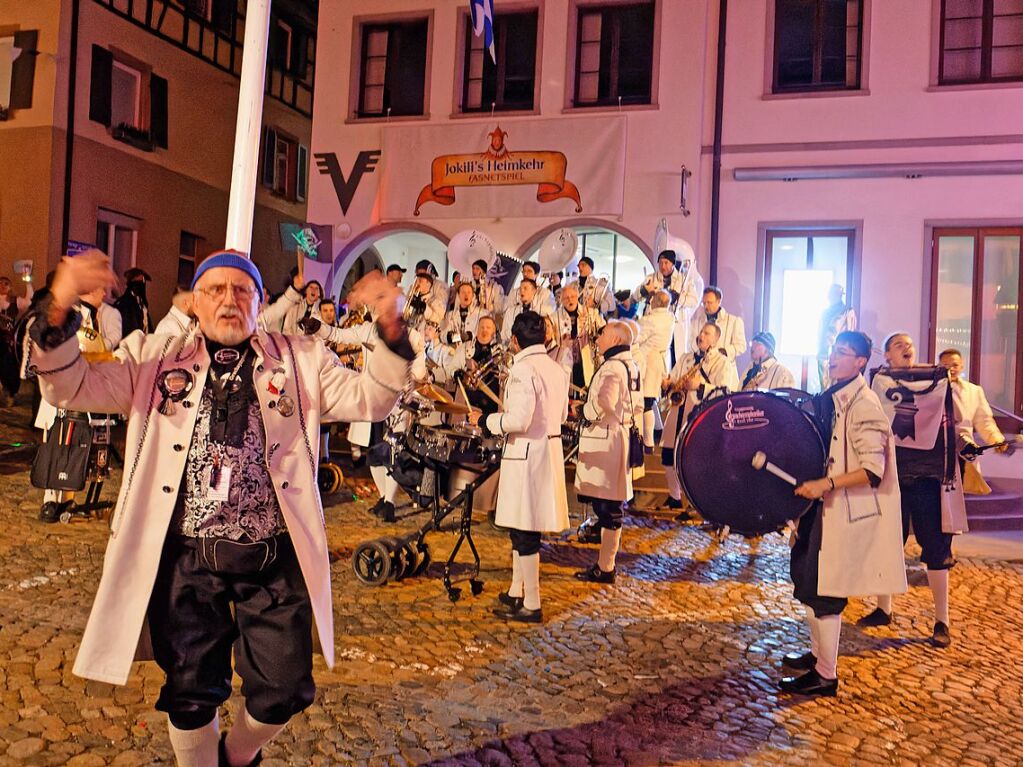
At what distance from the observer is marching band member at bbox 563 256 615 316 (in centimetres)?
1250

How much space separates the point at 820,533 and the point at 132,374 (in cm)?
377

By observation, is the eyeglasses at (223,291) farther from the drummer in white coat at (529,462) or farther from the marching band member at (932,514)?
the marching band member at (932,514)

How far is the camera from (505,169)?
15523 millimetres

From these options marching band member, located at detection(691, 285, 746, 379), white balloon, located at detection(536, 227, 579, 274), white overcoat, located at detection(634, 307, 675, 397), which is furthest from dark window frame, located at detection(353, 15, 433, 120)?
marching band member, located at detection(691, 285, 746, 379)

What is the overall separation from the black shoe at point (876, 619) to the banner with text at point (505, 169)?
9.57m

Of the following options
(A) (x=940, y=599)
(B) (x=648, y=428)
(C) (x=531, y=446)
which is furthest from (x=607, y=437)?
(B) (x=648, y=428)

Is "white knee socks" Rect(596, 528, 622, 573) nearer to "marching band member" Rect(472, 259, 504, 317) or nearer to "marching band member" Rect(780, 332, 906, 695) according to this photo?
"marching band member" Rect(780, 332, 906, 695)

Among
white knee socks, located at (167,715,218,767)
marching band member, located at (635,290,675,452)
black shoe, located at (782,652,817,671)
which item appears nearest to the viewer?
white knee socks, located at (167,715,218,767)

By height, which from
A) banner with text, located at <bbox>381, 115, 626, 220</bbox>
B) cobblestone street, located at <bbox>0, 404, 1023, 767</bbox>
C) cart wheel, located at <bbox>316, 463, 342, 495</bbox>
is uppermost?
banner with text, located at <bbox>381, 115, 626, 220</bbox>

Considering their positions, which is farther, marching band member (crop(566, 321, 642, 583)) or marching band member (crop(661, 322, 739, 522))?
marching band member (crop(661, 322, 739, 522))

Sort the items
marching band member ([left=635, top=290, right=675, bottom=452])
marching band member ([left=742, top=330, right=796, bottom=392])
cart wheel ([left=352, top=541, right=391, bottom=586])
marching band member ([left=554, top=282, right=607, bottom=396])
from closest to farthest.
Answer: cart wheel ([left=352, top=541, right=391, bottom=586]), marching band member ([left=742, top=330, right=796, bottom=392]), marching band member ([left=554, top=282, right=607, bottom=396]), marching band member ([left=635, top=290, right=675, bottom=452])

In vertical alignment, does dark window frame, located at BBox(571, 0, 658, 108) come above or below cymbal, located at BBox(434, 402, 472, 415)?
above

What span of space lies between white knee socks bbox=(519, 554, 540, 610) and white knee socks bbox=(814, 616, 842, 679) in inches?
73.4

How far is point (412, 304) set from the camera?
11891 millimetres
